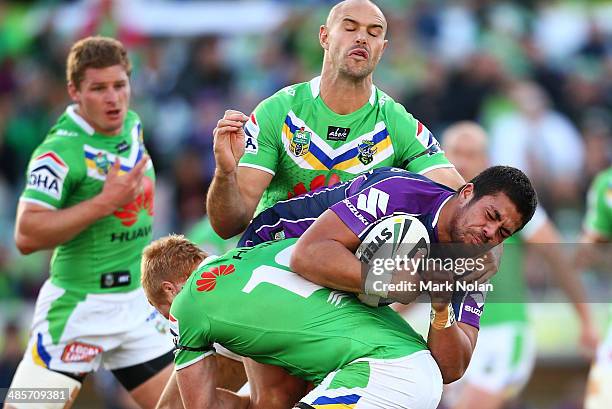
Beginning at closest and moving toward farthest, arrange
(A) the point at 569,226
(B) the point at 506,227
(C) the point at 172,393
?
1. (B) the point at 506,227
2. (C) the point at 172,393
3. (A) the point at 569,226

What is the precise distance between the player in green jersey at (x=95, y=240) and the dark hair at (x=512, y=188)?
275 centimetres

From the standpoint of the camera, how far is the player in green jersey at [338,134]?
21.7 feet

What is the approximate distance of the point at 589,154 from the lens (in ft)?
45.8

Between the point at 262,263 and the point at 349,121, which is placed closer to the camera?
the point at 262,263

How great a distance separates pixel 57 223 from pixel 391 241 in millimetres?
2711

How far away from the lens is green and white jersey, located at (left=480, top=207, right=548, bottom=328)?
9375mm

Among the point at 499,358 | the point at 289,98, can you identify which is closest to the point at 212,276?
the point at 289,98

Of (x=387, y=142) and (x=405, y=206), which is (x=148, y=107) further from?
(x=405, y=206)

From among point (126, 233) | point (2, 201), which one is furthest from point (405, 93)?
point (126, 233)

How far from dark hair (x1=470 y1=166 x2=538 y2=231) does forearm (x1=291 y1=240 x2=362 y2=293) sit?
68cm

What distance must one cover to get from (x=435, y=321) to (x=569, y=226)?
27.2 ft

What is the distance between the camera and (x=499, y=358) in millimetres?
9406

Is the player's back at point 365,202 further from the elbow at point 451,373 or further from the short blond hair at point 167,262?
the elbow at point 451,373

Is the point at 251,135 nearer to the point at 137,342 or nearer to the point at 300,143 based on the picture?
the point at 300,143
